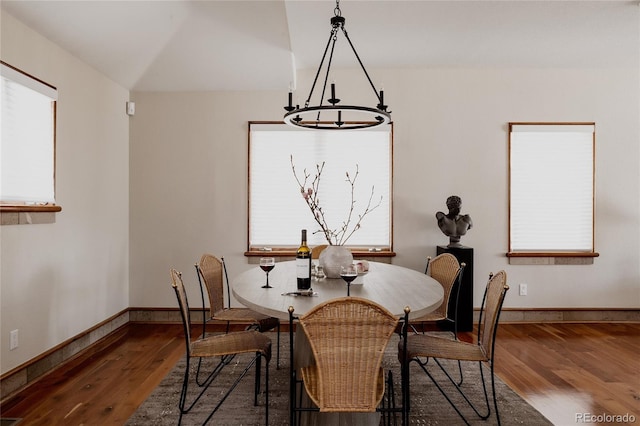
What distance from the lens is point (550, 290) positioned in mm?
4574

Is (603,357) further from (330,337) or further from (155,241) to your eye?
(155,241)

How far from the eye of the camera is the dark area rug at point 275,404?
2.50 meters

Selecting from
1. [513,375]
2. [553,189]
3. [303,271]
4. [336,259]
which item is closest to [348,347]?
[303,271]

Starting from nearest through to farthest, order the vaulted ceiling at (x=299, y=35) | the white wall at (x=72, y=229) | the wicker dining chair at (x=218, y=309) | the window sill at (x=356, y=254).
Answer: the white wall at (x=72, y=229), the wicker dining chair at (x=218, y=309), the vaulted ceiling at (x=299, y=35), the window sill at (x=356, y=254)

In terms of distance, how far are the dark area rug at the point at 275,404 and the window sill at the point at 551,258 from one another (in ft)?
5.64

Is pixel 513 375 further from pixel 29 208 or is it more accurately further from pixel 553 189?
pixel 29 208

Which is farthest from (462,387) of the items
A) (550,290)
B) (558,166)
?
(558,166)

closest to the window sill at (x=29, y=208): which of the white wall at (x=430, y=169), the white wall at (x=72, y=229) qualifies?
the white wall at (x=72, y=229)

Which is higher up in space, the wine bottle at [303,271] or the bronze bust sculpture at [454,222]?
the bronze bust sculpture at [454,222]

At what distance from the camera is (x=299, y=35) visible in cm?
384

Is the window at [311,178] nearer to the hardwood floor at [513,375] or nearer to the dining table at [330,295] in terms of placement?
the hardwood floor at [513,375]

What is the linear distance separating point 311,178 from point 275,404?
2473 mm

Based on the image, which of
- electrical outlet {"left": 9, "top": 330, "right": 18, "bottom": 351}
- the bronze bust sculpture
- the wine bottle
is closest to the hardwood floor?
electrical outlet {"left": 9, "top": 330, "right": 18, "bottom": 351}

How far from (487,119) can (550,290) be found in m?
1.94
